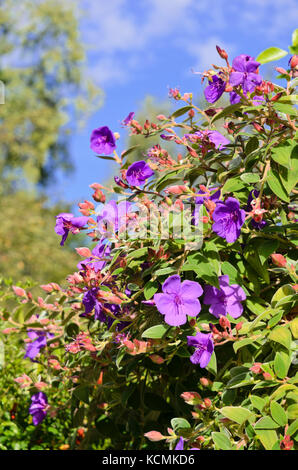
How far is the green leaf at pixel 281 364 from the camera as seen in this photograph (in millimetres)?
1326

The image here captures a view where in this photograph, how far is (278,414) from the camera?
4.23 feet

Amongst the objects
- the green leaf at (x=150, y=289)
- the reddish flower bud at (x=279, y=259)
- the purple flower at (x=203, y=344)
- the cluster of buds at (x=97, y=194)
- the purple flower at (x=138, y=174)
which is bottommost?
the purple flower at (x=203, y=344)

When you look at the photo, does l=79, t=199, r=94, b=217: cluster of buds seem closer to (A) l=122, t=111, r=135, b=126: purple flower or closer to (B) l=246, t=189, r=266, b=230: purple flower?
(A) l=122, t=111, r=135, b=126: purple flower

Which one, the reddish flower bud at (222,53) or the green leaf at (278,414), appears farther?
the reddish flower bud at (222,53)

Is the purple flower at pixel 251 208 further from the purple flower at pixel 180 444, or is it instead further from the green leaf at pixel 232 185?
the purple flower at pixel 180 444

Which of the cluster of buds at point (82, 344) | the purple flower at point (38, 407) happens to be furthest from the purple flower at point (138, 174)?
the purple flower at point (38, 407)

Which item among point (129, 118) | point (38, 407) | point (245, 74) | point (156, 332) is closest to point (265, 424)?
point (156, 332)

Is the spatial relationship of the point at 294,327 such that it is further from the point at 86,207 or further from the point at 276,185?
the point at 86,207

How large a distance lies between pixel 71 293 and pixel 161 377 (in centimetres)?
46

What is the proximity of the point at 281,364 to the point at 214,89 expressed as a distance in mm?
805

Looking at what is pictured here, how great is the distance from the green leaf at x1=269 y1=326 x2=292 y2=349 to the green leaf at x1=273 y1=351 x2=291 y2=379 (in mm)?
31
